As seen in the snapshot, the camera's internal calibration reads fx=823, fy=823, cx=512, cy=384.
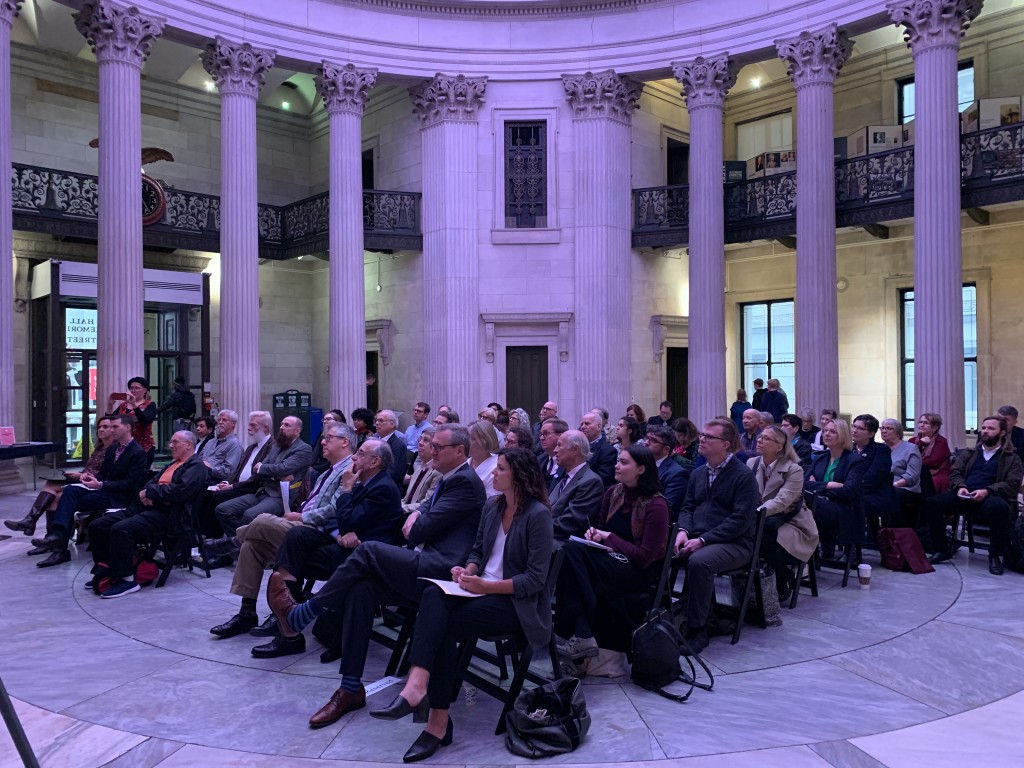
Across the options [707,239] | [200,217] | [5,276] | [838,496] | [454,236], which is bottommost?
[838,496]

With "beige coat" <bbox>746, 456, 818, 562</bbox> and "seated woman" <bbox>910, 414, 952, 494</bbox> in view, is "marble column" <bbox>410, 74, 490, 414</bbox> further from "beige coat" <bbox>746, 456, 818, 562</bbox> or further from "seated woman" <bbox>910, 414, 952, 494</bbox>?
"beige coat" <bbox>746, 456, 818, 562</bbox>

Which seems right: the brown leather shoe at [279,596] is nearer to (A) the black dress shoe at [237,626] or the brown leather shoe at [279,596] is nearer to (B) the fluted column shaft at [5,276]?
(A) the black dress shoe at [237,626]

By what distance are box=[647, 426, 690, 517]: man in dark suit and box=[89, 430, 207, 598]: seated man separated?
3.97 m

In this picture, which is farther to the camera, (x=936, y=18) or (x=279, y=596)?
(x=936, y=18)

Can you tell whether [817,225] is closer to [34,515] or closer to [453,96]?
[453,96]

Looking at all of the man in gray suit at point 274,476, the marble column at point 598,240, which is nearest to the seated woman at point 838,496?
the man in gray suit at point 274,476

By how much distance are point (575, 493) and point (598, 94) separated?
13182 millimetres

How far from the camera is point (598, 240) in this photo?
17109mm

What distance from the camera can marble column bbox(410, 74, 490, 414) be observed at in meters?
17.1

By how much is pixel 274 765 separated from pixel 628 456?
104 inches

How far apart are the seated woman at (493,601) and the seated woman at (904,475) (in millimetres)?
5292

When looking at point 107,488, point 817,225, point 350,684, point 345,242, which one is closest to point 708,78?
point 817,225

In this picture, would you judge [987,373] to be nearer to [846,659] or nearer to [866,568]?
[866,568]

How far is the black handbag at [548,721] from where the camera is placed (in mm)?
4051
